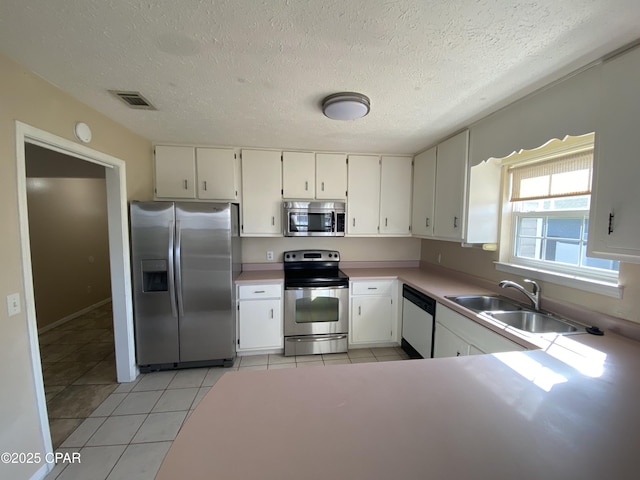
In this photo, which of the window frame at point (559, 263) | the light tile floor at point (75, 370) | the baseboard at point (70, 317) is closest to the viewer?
the window frame at point (559, 263)

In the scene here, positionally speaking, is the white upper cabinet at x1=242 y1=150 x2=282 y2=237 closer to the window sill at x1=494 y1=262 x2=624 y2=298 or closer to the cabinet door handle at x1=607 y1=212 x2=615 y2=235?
the window sill at x1=494 y1=262 x2=624 y2=298

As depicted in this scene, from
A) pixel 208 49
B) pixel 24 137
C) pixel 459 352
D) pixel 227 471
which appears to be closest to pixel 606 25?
pixel 208 49

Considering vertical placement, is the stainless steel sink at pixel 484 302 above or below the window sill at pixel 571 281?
below

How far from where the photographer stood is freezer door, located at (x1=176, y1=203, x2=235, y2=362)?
93.6 inches

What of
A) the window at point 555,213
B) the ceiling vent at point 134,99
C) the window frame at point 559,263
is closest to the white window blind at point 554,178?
the window at point 555,213

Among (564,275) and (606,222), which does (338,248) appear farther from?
(606,222)

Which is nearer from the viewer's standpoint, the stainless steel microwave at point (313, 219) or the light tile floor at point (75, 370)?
the light tile floor at point (75, 370)

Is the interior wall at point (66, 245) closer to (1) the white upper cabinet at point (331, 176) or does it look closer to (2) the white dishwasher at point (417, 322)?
(1) the white upper cabinet at point (331, 176)

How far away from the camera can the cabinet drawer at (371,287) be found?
2.90 metres

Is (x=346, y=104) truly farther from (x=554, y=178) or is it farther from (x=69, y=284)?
(x=69, y=284)

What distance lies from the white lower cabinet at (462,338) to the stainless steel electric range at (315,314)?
1.01 meters

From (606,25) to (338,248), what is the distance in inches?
106

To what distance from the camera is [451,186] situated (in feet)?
7.92

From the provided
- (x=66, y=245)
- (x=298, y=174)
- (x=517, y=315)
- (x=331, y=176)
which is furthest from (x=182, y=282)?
(x=66, y=245)
